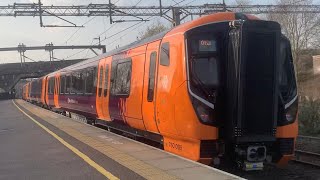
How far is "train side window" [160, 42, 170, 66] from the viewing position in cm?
966

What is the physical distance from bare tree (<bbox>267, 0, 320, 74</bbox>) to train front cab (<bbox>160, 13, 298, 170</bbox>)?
137ft

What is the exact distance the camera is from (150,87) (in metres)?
10.7

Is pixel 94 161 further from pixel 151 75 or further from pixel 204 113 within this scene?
pixel 204 113

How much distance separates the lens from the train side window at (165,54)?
9.66m

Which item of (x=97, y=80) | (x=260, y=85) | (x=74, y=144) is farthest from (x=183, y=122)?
(x=97, y=80)

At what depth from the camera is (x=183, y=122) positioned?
880cm

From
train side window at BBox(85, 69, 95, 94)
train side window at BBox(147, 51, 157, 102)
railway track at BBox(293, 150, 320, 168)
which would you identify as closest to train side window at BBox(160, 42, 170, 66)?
train side window at BBox(147, 51, 157, 102)

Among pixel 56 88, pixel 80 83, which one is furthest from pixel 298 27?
pixel 80 83

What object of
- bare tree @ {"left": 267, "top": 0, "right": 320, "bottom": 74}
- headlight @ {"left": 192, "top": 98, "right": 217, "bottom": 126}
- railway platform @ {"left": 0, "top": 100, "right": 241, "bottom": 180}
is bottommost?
railway platform @ {"left": 0, "top": 100, "right": 241, "bottom": 180}

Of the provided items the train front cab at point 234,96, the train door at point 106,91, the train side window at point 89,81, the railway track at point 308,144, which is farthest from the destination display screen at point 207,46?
the train side window at point 89,81

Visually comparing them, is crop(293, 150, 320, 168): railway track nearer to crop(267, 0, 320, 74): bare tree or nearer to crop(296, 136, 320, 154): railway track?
crop(296, 136, 320, 154): railway track

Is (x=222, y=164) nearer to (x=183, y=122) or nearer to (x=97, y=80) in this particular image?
(x=183, y=122)

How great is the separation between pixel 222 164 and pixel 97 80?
8688 mm

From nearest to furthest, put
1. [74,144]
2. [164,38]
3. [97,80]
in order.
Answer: [164,38] → [74,144] → [97,80]
